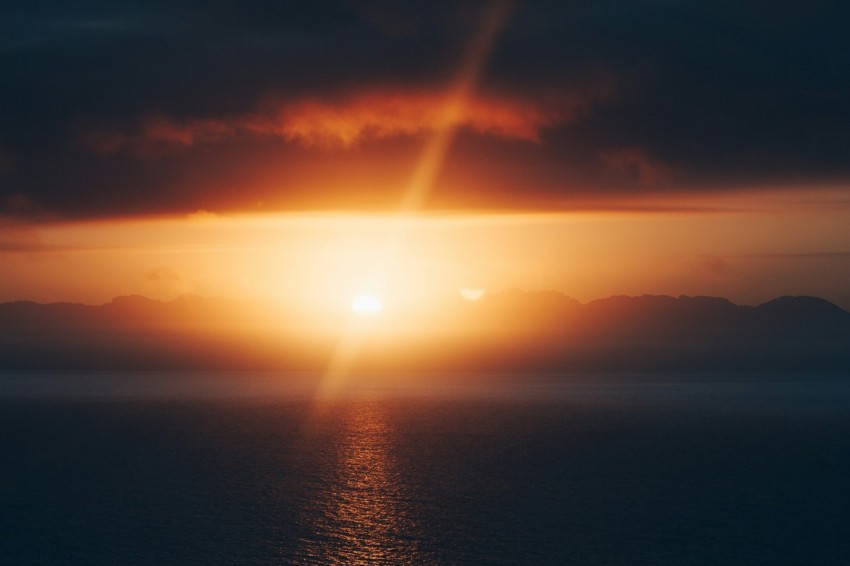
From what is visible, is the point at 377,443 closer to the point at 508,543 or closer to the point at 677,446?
the point at 677,446

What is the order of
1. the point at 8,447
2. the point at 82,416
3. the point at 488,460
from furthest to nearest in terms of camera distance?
the point at 82,416, the point at 8,447, the point at 488,460

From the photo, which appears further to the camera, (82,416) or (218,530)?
(82,416)

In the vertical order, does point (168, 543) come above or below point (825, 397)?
below

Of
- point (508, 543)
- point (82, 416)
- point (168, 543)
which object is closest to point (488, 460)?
point (508, 543)

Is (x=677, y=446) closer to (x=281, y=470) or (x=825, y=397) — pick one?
(x=281, y=470)

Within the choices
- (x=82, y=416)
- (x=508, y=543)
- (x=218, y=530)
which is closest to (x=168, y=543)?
(x=218, y=530)

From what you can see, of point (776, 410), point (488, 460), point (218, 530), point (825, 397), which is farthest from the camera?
point (825, 397)
